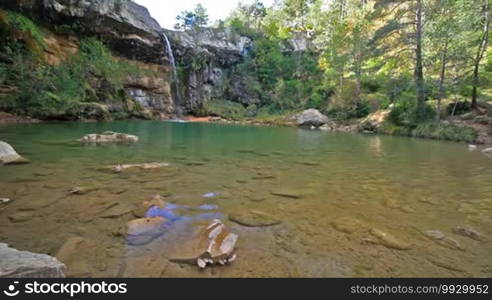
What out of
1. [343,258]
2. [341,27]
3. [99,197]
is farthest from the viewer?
[341,27]

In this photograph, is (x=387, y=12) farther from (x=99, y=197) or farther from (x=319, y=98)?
(x=99, y=197)

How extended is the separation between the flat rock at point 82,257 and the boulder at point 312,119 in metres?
19.7

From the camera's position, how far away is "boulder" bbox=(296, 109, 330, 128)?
21211mm

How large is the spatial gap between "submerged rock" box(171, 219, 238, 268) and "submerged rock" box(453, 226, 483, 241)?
202cm

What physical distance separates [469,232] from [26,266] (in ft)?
11.0

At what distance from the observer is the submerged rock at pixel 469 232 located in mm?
2599

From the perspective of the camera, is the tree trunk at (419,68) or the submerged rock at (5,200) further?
the tree trunk at (419,68)

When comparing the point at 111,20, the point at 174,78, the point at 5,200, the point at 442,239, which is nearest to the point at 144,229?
the point at 5,200

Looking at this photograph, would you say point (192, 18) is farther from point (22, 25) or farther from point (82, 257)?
point (82, 257)

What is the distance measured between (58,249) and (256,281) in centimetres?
150

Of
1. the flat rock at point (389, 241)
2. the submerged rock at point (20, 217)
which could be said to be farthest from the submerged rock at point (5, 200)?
the flat rock at point (389, 241)

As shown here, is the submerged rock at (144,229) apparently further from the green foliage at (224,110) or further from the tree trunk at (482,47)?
the green foliage at (224,110)

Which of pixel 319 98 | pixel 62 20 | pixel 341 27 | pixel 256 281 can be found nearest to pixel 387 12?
pixel 341 27

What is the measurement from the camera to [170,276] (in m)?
1.92
